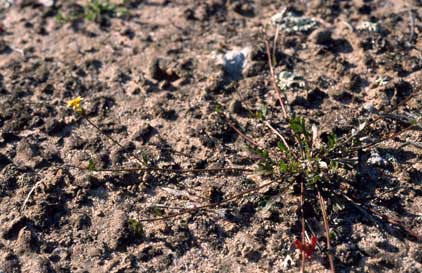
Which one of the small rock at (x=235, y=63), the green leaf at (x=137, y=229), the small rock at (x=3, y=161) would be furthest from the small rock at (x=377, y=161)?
the small rock at (x=3, y=161)

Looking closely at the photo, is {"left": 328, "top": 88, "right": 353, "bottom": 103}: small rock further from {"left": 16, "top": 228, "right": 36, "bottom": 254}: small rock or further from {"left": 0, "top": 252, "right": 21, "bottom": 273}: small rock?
{"left": 0, "top": 252, "right": 21, "bottom": 273}: small rock

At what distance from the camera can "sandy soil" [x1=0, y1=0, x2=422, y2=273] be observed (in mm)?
3367

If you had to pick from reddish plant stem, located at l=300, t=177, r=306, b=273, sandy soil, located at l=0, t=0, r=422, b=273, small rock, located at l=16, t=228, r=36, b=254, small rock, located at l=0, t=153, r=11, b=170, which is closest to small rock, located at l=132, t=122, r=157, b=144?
sandy soil, located at l=0, t=0, r=422, b=273

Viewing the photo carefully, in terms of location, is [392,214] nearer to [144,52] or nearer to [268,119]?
[268,119]

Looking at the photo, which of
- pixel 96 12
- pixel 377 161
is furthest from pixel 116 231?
pixel 96 12

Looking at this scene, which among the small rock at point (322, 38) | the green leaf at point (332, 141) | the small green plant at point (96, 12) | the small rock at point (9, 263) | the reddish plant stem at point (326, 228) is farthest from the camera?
the small green plant at point (96, 12)

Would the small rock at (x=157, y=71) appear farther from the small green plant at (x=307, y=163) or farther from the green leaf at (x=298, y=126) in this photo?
the green leaf at (x=298, y=126)

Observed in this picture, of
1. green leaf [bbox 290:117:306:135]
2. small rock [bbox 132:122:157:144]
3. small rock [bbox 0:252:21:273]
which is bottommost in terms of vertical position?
small rock [bbox 0:252:21:273]

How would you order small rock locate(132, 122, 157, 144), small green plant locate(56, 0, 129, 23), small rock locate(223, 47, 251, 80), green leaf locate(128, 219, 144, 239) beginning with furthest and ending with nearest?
small green plant locate(56, 0, 129, 23) < small rock locate(223, 47, 251, 80) < small rock locate(132, 122, 157, 144) < green leaf locate(128, 219, 144, 239)

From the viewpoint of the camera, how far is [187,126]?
412cm

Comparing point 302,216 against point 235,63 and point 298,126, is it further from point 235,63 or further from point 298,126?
point 235,63

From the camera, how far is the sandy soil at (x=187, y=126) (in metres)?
3.37

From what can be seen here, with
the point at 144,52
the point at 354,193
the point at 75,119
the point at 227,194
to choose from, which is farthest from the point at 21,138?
the point at 354,193

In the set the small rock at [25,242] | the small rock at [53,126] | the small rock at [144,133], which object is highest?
the small rock at [53,126]
